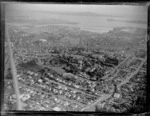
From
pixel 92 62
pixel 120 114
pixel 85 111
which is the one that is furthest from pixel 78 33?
pixel 120 114

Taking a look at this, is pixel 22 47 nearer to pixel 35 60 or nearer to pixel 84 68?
pixel 35 60

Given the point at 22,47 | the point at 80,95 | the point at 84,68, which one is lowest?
the point at 80,95

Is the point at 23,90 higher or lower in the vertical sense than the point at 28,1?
lower

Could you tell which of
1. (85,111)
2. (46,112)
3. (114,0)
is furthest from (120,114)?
(114,0)

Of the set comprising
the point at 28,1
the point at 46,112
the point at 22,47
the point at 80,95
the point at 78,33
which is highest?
the point at 28,1

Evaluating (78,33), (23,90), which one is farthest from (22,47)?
(78,33)

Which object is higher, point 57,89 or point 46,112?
point 57,89

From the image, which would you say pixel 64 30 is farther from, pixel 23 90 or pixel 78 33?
pixel 23 90

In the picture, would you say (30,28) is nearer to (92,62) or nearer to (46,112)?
(92,62)
